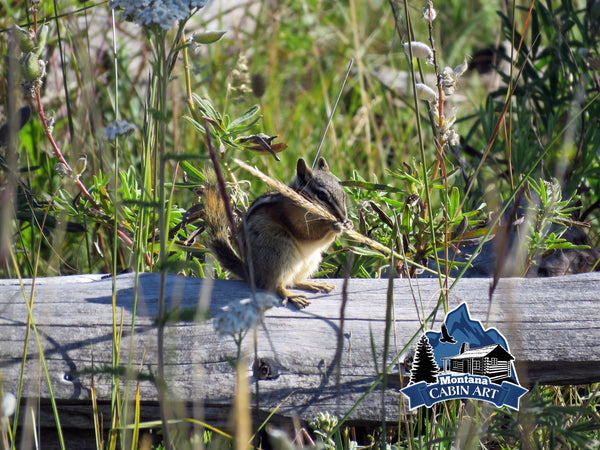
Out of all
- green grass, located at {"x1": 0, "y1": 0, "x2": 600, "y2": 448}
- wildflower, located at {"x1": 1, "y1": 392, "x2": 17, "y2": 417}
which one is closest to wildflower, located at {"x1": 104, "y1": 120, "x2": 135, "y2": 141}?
green grass, located at {"x1": 0, "y1": 0, "x2": 600, "y2": 448}

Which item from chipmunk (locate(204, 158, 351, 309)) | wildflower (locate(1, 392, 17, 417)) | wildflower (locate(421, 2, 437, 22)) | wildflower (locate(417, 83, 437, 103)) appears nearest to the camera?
wildflower (locate(1, 392, 17, 417))

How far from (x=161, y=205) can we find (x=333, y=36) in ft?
15.9

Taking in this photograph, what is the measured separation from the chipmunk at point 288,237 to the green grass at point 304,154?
0.12 m

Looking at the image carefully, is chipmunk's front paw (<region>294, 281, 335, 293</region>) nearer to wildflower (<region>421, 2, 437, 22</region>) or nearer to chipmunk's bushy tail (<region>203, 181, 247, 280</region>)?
chipmunk's bushy tail (<region>203, 181, 247, 280</region>)

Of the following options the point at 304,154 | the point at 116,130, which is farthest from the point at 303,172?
the point at 304,154

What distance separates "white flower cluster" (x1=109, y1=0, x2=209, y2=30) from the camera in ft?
4.08

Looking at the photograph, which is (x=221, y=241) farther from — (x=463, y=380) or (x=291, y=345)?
(x=463, y=380)

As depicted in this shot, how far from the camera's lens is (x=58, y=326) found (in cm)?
194

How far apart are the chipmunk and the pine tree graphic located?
57 cm

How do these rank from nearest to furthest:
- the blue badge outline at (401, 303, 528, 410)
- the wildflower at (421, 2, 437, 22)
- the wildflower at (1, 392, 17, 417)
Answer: the wildflower at (1, 392, 17, 417), the blue badge outline at (401, 303, 528, 410), the wildflower at (421, 2, 437, 22)

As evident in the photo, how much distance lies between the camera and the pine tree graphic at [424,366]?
1805mm

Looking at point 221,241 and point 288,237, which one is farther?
point 288,237

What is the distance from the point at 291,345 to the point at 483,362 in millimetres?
564

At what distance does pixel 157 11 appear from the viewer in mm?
1261
